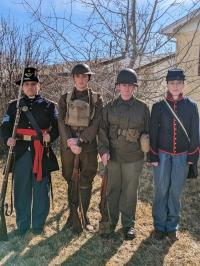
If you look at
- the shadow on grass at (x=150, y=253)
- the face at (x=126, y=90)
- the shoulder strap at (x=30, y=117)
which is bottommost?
the shadow on grass at (x=150, y=253)

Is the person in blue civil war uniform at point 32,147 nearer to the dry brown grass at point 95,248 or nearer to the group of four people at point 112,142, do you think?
the group of four people at point 112,142

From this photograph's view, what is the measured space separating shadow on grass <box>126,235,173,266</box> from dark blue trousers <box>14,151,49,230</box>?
1.28 meters

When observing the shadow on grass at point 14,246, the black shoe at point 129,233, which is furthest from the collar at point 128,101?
the shadow on grass at point 14,246

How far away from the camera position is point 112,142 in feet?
17.1

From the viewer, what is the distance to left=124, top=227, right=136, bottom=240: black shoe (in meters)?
5.33

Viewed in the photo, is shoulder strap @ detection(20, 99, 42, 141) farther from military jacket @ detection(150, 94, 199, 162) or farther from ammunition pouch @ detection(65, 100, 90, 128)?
military jacket @ detection(150, 94, 199, 162)

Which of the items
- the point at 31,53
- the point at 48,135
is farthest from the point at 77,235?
the point at 31,53

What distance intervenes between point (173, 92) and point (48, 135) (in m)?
1.57

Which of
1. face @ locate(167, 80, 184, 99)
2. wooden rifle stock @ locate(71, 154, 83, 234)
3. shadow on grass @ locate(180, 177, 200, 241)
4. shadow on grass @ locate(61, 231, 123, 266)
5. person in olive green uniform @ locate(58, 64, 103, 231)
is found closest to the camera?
shadow on grass @ locate(61, 231, 123, 266)

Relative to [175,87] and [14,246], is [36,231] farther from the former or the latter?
[175,87]

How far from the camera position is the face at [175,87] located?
495 centimetres

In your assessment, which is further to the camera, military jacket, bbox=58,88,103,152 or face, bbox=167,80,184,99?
military jacket, bbox=58,88,103,152

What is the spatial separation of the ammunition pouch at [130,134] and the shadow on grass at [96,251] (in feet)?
4.21

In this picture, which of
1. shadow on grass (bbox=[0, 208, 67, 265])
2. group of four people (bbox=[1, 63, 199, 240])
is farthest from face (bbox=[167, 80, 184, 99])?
shadow on grass (bbox=[0, 208, 67, 265])
